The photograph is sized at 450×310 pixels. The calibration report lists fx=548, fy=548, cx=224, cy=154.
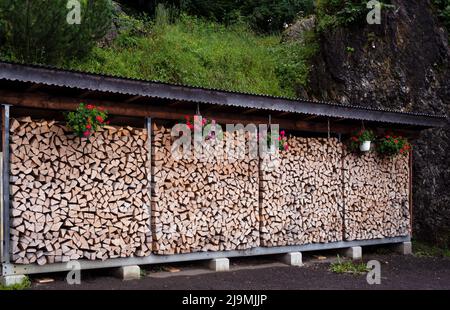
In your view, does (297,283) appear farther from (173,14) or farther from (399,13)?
(173,14)

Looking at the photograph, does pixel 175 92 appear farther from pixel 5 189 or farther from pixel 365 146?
pixel 365 146

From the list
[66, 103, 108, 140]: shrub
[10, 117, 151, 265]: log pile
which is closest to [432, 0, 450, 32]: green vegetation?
[10, 117, 151, 265]: log pile

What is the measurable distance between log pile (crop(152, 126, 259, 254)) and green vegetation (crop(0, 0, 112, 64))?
412cm

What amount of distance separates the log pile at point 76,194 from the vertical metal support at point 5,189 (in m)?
0.07

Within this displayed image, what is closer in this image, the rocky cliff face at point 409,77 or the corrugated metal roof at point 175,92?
the corrugated metal roof at point 175,92

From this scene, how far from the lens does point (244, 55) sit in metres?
15.6

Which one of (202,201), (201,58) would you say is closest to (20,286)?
(202,201)

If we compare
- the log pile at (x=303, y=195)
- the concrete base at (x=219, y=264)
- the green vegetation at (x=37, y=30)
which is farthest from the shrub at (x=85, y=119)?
the green vegetation at (x=37, y=30)

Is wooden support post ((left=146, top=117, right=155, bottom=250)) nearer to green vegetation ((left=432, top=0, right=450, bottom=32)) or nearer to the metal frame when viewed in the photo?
the metal frame

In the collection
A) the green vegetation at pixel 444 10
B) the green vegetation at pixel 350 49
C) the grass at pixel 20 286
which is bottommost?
the grass at pixel 20 286

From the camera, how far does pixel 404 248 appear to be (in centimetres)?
1112

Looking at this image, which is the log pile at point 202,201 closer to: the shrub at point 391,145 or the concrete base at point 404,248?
the shrub at point 391,145

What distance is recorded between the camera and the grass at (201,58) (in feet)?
43.9

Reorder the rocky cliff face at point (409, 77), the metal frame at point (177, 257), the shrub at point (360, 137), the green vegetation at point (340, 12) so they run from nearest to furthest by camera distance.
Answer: the metal frame at point (177, 257), the shrub at point (360, 137), the rocky cliff face at point (409, 77), the green vegetation at point (340, 12)
